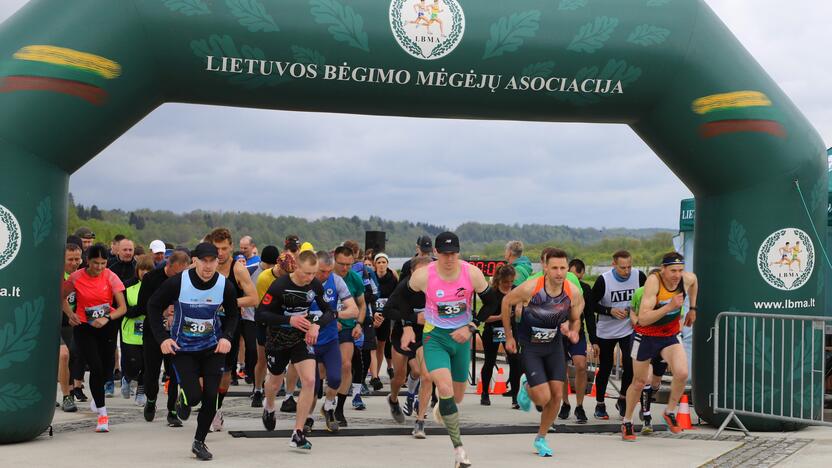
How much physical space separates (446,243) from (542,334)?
4.52 ft

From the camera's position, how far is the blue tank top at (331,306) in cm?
938

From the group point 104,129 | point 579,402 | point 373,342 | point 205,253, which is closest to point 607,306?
point 579,402

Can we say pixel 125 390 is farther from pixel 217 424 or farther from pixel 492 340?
pixel 492 340

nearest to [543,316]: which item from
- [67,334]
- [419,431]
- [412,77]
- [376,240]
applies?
[419,431]

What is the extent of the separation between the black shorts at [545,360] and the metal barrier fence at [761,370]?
2111mm

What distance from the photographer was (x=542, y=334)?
8930 mm

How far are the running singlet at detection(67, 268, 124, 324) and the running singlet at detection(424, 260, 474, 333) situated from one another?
411cm

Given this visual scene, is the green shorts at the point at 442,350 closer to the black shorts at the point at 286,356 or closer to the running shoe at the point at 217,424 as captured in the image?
the black shorts at the point at 286,356

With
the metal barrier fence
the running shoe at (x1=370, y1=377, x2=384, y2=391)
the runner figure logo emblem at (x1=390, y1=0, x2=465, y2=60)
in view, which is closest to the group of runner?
the metal barrier fence

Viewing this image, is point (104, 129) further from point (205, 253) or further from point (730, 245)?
point (730, 245)

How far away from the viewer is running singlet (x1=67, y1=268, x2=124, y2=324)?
34.8ft

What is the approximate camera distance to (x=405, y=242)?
31.2 metres

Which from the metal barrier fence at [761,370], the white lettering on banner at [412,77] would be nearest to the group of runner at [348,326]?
the metal barrier fence at [761,370]

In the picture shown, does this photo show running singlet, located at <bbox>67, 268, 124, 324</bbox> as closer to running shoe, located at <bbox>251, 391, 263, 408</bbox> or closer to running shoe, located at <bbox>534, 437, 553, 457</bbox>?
running shoe, located at <bbox>251, 391, 263, 408</bbox>
